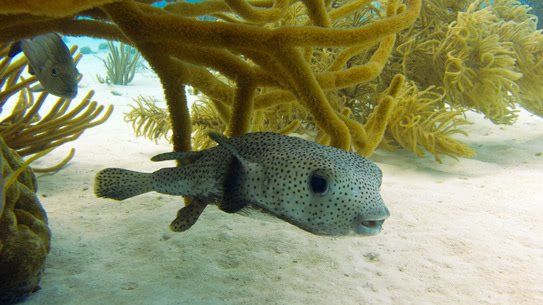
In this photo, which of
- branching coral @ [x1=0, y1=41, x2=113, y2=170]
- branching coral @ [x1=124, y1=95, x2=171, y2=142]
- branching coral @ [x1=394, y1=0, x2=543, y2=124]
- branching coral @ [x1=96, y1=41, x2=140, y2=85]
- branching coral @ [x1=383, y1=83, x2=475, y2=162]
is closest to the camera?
branching coral @ [x1=0, y1=41, x2=113, y2=170]

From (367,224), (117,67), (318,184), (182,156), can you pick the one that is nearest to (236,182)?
(318,184)

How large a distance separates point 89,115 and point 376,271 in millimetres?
4562

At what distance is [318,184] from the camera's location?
5.82 ft

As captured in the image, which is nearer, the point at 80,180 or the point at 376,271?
the point at 376,271

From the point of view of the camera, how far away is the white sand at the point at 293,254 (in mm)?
2164

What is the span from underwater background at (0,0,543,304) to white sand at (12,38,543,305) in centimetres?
1

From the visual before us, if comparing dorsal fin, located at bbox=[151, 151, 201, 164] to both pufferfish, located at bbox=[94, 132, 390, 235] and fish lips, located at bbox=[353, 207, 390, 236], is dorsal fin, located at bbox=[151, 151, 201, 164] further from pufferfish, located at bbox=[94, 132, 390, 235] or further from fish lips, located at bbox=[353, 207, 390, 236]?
fish lips, located at bbox=[353, 207, 390, 236]

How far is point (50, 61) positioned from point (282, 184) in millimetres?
2561

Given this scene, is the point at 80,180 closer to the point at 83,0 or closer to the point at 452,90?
the point at 83,0

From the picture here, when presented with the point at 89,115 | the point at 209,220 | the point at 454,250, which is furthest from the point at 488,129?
the point at 89,115

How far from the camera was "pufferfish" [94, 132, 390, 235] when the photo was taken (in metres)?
→ 1.74

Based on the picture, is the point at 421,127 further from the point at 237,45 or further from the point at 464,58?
the point at 237,45

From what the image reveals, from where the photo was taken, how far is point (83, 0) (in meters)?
1.14

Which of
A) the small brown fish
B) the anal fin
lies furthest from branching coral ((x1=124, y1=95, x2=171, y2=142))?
the anal fin
